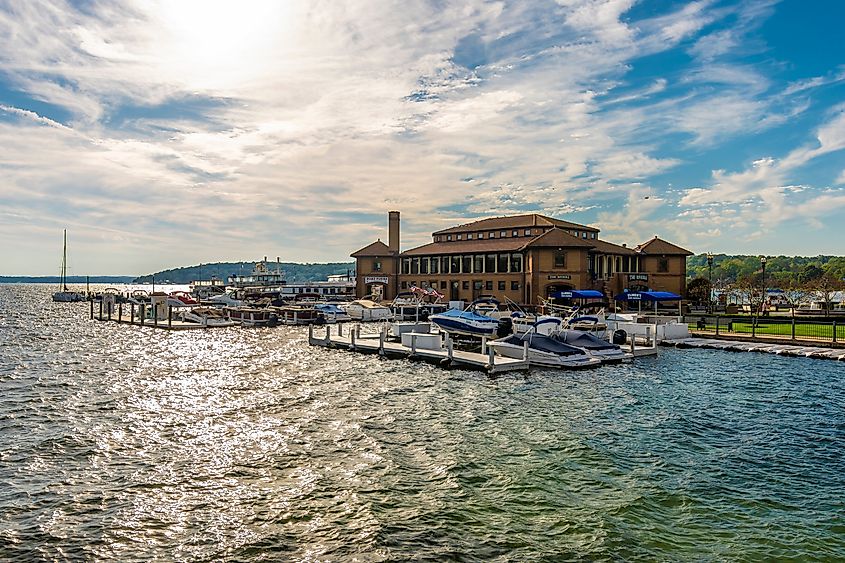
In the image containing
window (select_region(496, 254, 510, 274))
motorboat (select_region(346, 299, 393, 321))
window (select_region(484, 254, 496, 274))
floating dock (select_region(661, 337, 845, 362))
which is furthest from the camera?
window (select_region(484, 254, 496, 274))

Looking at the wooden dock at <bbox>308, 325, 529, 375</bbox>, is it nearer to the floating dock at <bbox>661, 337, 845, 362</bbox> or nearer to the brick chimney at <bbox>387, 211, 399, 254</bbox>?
the floating dock at <bbox>661, 337, 845, 362</bbox>

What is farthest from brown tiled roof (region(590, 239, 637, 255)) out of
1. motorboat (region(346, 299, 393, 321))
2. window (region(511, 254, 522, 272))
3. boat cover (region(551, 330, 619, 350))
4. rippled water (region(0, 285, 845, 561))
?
rippled water (region(0, 285, 845, 561))

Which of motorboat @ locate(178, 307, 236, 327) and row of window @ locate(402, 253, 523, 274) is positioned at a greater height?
row of window @ locate(402, 253, 523, 274)

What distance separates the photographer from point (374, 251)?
8956 cm

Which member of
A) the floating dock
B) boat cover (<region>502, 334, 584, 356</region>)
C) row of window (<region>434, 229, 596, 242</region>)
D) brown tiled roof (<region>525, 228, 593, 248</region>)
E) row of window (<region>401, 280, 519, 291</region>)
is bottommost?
the floating dock

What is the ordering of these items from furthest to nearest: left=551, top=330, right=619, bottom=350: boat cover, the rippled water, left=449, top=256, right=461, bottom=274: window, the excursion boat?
left=449, top=256, right=461, bottom=274: window, the excursion boat, left=551, top=330, right=619, bottom=350: boat cover, the rippled water

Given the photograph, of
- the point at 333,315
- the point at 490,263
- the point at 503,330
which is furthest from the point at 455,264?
the point at 503,330

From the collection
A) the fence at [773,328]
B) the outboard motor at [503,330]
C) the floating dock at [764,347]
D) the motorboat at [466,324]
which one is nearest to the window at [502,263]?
the fence at [773,328]

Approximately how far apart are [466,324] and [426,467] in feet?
86.7

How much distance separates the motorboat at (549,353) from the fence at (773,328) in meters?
16.5

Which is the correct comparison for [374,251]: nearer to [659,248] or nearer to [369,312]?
[369,312]

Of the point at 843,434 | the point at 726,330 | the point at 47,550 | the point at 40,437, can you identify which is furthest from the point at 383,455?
the point at 726,330

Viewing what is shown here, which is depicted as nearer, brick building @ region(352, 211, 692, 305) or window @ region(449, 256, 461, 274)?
brick building @ region(352, 211, 692, 305)

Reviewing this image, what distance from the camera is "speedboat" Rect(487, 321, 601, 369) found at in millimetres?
32812
